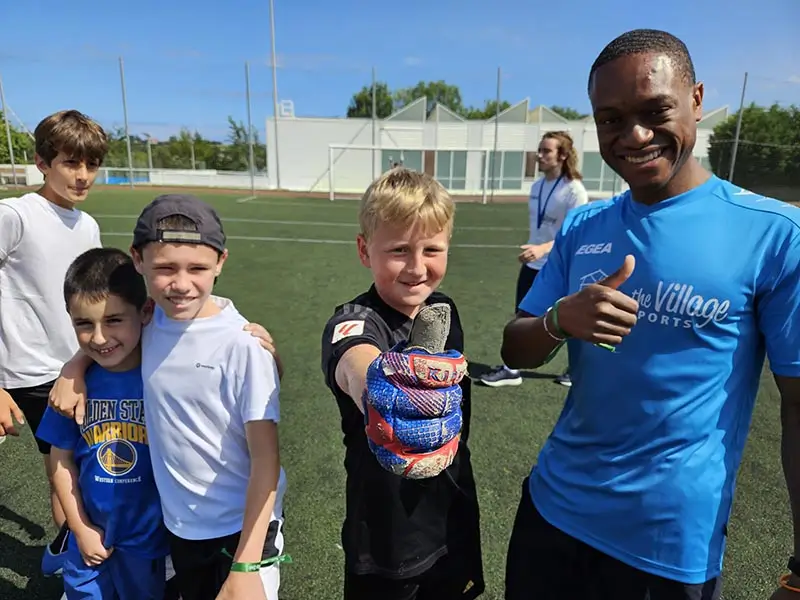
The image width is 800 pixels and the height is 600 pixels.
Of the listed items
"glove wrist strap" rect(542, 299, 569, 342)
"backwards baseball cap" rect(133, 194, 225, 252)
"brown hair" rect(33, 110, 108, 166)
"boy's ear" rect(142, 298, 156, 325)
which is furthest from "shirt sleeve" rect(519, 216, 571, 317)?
"brown hair" rect(33, 110, 108, 166)

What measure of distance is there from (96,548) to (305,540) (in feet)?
4.52

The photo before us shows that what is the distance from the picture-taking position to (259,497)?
1.69 metres

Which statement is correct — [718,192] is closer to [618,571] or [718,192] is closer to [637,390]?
[637,390]

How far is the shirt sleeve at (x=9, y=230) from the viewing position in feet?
8.18

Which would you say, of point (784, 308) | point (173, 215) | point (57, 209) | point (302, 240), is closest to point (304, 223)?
point (302, 240)

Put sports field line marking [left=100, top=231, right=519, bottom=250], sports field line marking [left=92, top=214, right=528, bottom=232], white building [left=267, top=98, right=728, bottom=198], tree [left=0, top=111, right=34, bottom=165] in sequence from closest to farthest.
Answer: sports field line marking [left=100, top=231, right=519, bottom=250] < sports field line marking [left=92, top=214, right=528, bottom=232] < tree [left=0, top=111, right=34, bottom=165] < white building [left=267, top=98, right=728, bottom=198]

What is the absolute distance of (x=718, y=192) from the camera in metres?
1.54

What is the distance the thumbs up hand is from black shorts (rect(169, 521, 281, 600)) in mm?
1182

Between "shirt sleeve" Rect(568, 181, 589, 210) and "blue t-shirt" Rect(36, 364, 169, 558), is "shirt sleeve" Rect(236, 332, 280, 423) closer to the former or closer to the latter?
"blue t-shirt" Rect(36, 364, 169, 558)

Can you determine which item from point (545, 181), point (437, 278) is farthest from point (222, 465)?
point (545, 181)

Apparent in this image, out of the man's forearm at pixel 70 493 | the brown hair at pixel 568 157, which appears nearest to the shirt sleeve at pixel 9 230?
the man's forearm at pixel 70 493

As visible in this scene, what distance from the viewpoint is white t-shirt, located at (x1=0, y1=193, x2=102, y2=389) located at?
8.41 feet

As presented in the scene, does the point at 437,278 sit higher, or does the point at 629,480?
the point at 437,278

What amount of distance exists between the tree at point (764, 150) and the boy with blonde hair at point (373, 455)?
26.8 meters
